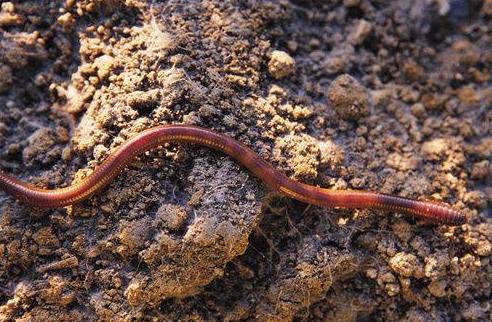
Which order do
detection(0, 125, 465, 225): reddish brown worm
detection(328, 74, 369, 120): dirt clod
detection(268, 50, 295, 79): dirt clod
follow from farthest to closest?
detection(328, 74, 369, 120): dirt clod < detection(268, 50, 295, 79): dirt clod < detection(0, 125, 465, 225): reddish brown worm

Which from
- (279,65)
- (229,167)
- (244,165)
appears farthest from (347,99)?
(229,167)

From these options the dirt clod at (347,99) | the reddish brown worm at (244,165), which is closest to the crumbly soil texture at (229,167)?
the dirt clod at (347,99)

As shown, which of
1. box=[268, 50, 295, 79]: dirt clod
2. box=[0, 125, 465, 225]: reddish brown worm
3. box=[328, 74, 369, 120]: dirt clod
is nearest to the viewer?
box=[0, 125, 465, 225]: reddish brown worm

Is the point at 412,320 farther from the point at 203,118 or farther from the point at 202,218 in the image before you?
the point at 203,118

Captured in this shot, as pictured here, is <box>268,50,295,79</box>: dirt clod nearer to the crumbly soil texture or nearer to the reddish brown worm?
the crumbly soil texture

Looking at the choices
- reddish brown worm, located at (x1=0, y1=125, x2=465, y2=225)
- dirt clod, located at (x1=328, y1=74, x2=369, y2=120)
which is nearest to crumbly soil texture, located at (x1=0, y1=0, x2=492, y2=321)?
dirt clod, located at (x1=328, y1=74, x2=369, y2=120)

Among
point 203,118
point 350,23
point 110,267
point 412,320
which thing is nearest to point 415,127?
point 350,23
